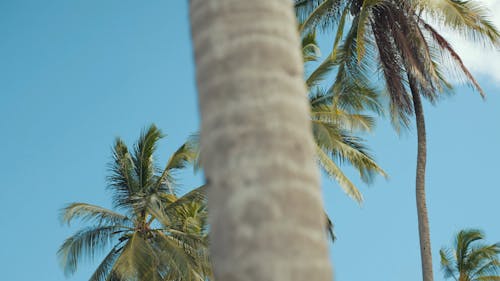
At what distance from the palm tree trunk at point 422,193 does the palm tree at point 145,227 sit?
5409 millimetres

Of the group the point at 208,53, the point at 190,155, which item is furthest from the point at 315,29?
the point at 208,53

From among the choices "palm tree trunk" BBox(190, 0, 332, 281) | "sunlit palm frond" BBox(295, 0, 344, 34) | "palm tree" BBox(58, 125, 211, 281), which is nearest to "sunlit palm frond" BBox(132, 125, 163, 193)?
"palm tree" BBox(58, 125, 211, 281)

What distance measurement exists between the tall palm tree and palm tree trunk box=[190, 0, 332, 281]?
1370 centimetres

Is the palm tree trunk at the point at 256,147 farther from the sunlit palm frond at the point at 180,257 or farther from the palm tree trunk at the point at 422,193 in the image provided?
the sunlit palm frond at the point at 180,257

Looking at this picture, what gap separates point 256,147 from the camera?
2.00 metres

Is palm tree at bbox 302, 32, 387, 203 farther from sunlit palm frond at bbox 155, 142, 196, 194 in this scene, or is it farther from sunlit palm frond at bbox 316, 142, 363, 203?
sunlit palm frond at bbox 155, 142, 196, 194

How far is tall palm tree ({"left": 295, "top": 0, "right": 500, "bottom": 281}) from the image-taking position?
16062 millimetres

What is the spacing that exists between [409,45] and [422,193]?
10.3ft

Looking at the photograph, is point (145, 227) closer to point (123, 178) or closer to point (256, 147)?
point (123, 178)

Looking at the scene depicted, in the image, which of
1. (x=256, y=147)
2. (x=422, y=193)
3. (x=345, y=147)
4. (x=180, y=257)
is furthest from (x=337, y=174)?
(x=256, y=147)

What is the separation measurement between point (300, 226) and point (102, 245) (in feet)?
59.4

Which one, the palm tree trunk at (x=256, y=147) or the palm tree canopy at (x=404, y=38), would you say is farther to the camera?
the palm tree canopy at (x=404, y=38)

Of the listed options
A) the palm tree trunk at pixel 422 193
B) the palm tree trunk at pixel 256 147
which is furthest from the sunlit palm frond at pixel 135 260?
the palm tree trunk at pixel 256 147

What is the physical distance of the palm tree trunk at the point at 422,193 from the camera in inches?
616
